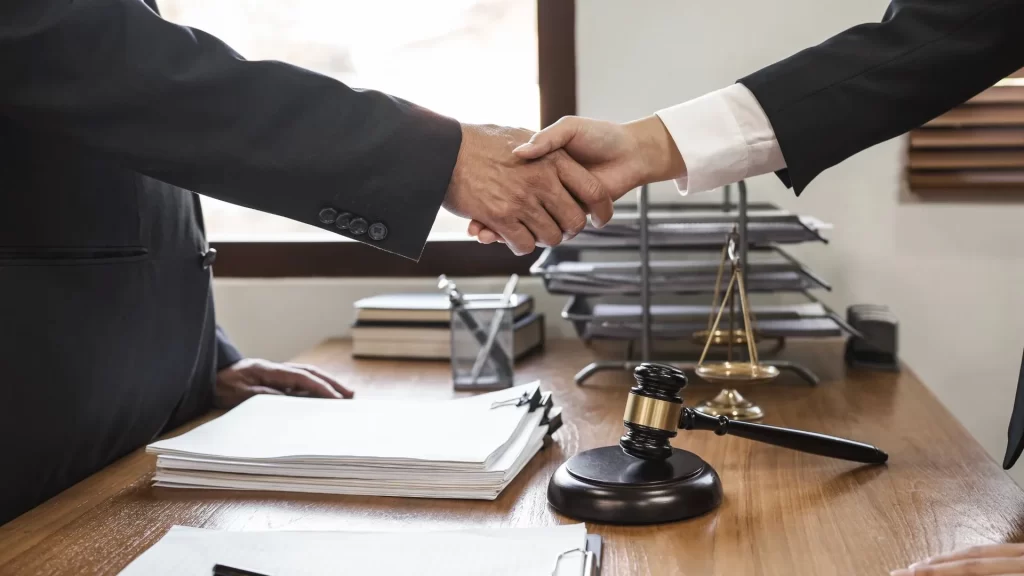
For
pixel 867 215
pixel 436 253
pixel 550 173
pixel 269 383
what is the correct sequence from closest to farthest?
pixel 550 173 < pixel 269 383 < pixel 867 215 < pixel 436 253

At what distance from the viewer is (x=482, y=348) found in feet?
5.05

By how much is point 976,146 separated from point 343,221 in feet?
4.33

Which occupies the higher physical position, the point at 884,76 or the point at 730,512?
the point at 884,76

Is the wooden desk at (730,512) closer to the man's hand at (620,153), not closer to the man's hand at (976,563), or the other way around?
the man's hand at (976,563)

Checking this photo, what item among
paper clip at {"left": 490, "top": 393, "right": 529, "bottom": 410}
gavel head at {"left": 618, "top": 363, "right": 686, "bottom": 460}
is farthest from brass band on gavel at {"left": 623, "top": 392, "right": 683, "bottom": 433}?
paper clip at {"left": 490, "top": 393, "right": 529, "bottom": 410}

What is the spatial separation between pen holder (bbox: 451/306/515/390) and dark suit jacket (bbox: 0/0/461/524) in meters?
0.38

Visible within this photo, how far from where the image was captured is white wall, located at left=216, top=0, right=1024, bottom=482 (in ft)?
6.15

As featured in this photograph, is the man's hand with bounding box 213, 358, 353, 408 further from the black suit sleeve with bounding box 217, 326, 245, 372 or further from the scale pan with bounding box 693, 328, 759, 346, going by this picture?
the scale pan with bounding box 693, 328, 759, 346

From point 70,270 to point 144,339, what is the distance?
0.14 m

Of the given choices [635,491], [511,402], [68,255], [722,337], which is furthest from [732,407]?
[68,255]

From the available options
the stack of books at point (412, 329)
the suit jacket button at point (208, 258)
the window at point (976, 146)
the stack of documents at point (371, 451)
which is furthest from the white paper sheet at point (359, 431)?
the window at point (976, 146)

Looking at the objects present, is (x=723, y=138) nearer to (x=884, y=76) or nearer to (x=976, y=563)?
(x=884, y=76)

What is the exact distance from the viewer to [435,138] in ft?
3.92

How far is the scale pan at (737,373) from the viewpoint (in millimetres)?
1237
